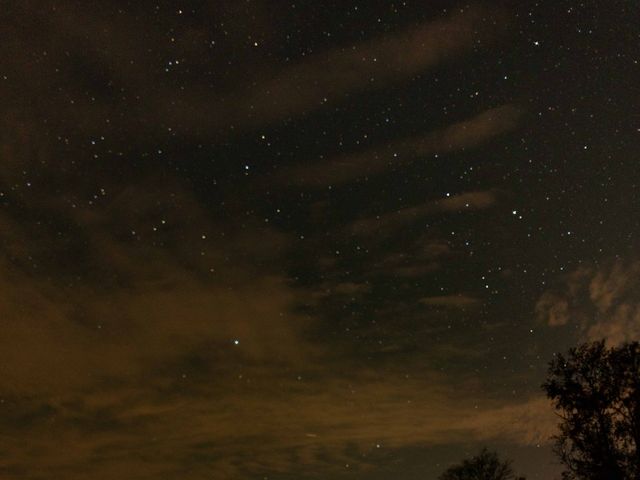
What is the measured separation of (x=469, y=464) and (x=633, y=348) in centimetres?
4211

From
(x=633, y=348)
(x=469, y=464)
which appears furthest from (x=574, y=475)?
(x=469, y=464)

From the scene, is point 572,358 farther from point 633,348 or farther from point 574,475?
point 574,475

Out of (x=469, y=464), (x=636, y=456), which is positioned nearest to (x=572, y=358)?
(x=636, y=456)

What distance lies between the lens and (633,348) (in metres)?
26.4

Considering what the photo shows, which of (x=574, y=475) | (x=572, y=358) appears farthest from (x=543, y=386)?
(x=574, y=475)

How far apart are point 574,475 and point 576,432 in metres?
1.84

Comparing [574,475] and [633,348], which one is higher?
[633,348]

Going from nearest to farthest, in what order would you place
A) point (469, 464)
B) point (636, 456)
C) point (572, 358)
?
point (636, 456) → point (572, 358) → point (469, 464)

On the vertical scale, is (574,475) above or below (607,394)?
below

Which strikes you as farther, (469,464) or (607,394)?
(469,464)

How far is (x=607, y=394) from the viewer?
26.7 metres

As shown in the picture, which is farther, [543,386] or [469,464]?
[469,464]

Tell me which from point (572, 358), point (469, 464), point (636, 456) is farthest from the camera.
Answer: point (469, 464)

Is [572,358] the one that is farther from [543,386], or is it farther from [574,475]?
[574,475]
